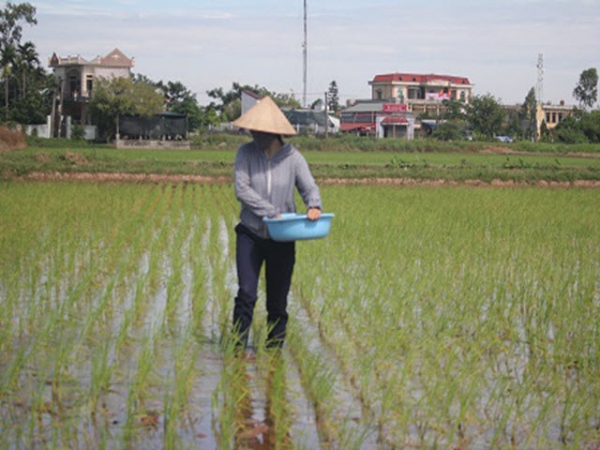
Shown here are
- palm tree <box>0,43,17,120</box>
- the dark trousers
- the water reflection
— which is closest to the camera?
the water reflection

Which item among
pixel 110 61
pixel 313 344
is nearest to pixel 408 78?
pixel 110 61

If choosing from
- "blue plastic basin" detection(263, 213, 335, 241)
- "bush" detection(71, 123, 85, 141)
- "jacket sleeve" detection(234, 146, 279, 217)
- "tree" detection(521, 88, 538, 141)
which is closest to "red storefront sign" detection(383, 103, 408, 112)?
"tree" detection(521, 88, 538, 141)

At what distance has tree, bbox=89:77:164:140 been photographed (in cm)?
3797

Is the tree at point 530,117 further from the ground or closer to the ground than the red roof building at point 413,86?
closer to the ground

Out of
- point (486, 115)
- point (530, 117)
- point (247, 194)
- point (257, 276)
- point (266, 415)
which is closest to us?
point (266, 415)

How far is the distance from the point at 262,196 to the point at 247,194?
13 cm

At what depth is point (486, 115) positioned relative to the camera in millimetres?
58625

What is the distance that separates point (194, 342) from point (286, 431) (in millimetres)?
1563

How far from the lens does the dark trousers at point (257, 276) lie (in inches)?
186

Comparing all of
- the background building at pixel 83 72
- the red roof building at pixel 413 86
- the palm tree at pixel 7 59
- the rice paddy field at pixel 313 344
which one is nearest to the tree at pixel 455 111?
the background building at pixel 83 72

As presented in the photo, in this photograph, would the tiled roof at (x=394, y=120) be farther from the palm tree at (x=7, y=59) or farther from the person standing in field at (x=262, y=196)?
the person standing in field at (x=262, y=196)

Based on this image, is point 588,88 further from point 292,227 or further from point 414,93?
point 292,227

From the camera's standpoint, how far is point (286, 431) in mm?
3559

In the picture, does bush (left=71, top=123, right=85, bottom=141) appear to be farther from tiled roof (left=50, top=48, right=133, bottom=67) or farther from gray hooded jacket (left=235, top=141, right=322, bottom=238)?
gray hooded jacket (left=235, top=141, right=322, bottom=238)
